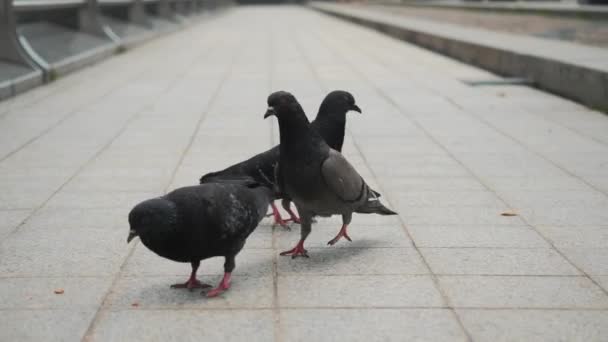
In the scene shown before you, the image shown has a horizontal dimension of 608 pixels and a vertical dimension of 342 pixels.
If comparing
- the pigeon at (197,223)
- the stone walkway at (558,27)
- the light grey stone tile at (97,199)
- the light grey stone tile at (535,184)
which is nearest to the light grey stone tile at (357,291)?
the pigeon at (197,223)

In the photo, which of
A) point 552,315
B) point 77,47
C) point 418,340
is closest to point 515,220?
point 552,315

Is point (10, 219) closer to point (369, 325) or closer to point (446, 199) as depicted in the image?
point (369, 325)

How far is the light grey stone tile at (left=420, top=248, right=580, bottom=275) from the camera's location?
4.29 metres

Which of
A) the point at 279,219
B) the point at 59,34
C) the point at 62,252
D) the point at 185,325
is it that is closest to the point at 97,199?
the point at 62,252

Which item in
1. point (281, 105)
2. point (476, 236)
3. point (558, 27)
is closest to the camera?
point (281, 105)

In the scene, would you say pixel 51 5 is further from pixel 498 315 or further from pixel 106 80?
pixel 498 315

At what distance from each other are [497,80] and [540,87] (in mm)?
737

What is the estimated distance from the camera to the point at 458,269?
14.2 ft

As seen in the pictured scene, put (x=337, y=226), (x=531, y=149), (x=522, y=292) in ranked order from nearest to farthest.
Result: (x=522, y=292) → (x=337, y=226) → (x=531, y=149)

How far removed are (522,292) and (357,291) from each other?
805 millimetres

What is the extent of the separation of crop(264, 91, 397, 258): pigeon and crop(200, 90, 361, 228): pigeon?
30 centimetres

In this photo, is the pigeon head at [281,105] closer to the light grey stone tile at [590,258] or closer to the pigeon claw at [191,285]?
the pigeon claw at [191,285]

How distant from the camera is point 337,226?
525 cm

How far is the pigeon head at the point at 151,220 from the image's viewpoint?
3.67 metres
